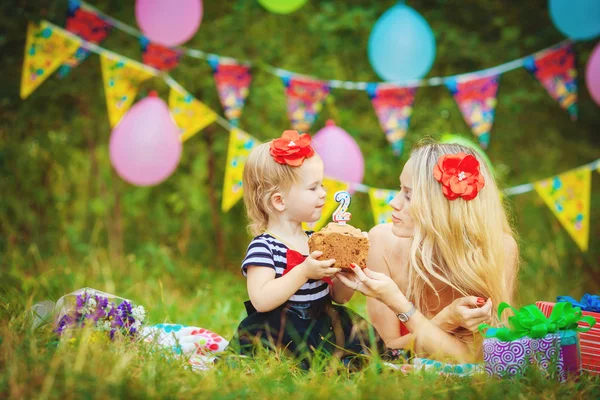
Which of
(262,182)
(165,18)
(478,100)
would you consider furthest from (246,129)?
(262,182)

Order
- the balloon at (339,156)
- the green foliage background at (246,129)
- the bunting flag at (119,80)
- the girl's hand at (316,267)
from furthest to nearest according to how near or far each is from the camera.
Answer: the green foliage background at (246,129)
the balloon at (339,156)
the bunting flag at (119,80)
the girl's hand at (316,267)

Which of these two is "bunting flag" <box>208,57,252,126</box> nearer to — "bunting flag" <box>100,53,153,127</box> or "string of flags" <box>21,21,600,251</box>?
"string of flags" <box>21,21,600,251</box>

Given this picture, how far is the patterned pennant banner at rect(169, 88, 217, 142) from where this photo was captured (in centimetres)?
425

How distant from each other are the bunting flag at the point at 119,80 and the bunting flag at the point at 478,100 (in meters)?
2.14

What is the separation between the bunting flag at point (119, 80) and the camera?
411 centimetres

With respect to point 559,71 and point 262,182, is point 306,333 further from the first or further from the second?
point 559,71

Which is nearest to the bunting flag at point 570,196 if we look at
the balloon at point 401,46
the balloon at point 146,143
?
the balloon at point 401,46

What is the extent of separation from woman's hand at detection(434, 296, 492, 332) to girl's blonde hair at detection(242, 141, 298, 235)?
2.73ft

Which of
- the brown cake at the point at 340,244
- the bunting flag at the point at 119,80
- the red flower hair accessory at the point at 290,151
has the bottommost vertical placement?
the brown cake at the point at 340,244

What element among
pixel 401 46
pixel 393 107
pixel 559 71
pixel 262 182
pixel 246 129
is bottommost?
pixel 262 182

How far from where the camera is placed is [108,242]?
5727 millimetres

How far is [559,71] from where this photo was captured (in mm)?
4422

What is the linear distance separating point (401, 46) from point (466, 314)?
88.3 inches

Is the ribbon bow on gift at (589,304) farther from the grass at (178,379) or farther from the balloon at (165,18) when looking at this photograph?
the balloon at (165,18)
